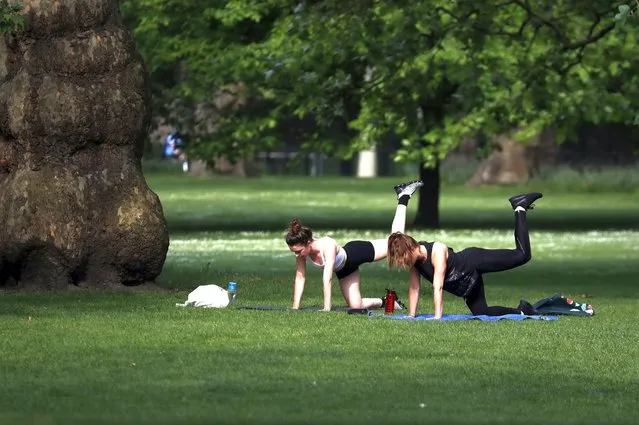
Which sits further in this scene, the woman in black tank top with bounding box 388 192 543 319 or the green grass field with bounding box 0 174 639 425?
the woman in black tank top with bounding box 388 192 543 319

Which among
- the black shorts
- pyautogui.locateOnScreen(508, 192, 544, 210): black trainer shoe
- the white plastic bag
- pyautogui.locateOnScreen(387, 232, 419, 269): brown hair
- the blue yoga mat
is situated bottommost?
the white plastic bag

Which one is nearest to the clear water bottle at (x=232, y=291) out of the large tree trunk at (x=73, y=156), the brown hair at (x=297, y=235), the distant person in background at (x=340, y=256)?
the distant person in background at (x=340, y=256)

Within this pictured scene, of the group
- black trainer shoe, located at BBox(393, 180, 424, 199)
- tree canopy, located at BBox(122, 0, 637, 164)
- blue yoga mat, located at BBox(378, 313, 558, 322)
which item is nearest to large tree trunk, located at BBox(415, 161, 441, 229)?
tree canopy, located at BBox(122, 0, 637, 164)

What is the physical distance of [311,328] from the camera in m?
18.4

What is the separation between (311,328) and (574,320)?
2957 mm

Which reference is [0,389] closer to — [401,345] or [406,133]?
[401,345]

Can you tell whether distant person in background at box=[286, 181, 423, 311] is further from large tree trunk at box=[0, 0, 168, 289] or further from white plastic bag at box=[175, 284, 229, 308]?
large tree trunk at box=[0, 0, 168, 289]

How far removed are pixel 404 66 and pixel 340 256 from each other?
1567 cm

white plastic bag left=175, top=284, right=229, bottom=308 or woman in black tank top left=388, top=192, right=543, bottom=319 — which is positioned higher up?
woman in black tank top left=388, top=192, right=543, bottom=319

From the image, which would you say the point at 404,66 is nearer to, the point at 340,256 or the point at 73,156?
Result: the point at 73,156

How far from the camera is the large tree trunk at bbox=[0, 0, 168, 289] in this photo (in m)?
22.3

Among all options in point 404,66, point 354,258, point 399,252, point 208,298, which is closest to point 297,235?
point 354,258

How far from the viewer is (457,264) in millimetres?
19828

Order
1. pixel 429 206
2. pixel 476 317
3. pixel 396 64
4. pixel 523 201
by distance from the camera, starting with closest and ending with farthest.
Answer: pixel 476 317
pixel 523 201
pixel 396 64
pixel 429 206
